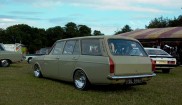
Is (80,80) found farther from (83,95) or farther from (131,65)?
(131,65)

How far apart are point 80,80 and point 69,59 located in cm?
92

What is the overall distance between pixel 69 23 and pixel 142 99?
83512 mm

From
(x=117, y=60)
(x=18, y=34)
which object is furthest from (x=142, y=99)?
(x=18, y=34)

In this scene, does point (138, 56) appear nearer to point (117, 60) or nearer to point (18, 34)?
point (117, 60)

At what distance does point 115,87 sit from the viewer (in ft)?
37.5

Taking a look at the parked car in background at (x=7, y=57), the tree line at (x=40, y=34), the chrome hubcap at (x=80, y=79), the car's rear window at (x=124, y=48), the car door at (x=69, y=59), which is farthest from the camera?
the tree line at (x=40, y=34)

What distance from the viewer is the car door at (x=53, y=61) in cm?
1244

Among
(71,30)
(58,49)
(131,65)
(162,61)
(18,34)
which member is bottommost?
(162,61)

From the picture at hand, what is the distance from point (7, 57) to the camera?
2125 centimetres

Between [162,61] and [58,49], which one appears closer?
[58,49]

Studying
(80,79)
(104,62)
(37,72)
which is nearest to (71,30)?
(37,72)

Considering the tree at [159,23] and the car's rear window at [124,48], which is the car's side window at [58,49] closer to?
the car's rear window at [124,48]

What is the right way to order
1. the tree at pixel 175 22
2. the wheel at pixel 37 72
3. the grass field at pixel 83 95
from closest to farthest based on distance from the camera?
the grass field at pixel 83 95 < the wheel at pixel 37 72 < the tree at pixel 175 22

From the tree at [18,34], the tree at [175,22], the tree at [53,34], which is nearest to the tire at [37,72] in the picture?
the tree at [175,22]
